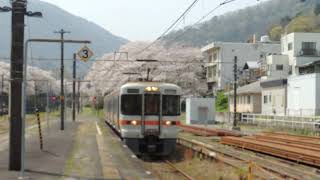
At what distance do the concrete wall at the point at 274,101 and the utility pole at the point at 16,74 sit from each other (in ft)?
145

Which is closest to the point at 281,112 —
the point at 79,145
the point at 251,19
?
the point at 79,145

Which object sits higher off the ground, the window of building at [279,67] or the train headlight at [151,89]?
the window of building at [279,67]

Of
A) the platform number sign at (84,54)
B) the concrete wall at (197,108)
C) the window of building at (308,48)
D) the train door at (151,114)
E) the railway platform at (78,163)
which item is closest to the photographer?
the railway platform at (78,163)

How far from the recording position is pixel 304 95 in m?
52.9

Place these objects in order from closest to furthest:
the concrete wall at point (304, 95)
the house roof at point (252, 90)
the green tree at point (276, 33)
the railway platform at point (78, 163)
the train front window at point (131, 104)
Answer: the railway platform at point (78, 163)
the train front window at point (131, 104)
the concrete wall at point (304, 95)
the house roof at point (252, 90)
the green tree at point (276, 33)

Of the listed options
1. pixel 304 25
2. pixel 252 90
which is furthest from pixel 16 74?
pixel 304 25

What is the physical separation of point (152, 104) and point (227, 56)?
2683 inches

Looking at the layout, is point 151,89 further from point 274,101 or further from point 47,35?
point 47,35

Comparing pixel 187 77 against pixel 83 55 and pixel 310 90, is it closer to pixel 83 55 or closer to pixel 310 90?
pixel 310 90

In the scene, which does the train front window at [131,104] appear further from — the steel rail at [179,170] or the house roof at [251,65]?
the house roof at [251,65]

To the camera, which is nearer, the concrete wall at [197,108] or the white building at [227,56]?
the concrete wall at [197,108]

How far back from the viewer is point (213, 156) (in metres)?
23.0

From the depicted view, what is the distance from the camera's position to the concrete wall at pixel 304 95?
50.5 meters

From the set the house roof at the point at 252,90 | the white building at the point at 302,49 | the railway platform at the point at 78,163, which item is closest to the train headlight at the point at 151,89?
the railway platform at the point at 78,163
